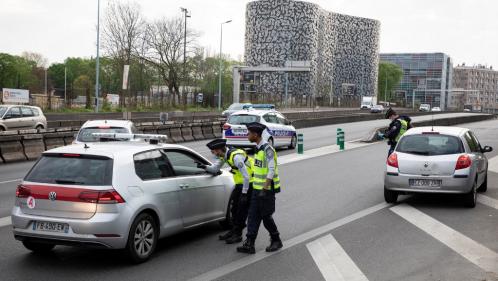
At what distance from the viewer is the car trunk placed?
38.1 feet

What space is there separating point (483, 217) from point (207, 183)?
5.12 m

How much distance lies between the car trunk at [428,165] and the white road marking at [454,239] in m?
0.72

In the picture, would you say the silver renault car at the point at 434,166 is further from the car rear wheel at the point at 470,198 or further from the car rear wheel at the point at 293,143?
the car rear wheel at the point at 293,143

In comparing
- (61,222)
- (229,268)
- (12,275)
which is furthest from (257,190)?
(12,275)

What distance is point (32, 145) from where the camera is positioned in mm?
22125

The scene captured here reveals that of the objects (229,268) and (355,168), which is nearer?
(229,268)

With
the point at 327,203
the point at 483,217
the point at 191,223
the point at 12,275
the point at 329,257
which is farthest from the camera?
Result: the point at 327,203

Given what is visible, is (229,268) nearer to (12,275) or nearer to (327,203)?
(12,275)

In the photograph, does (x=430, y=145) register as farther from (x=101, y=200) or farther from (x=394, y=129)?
(x=101, y=200)

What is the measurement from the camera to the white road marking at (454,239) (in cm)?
784

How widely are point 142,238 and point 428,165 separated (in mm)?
6216

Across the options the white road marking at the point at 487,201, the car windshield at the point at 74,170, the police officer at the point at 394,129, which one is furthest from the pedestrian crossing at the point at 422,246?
the police officer at the point at 394,129

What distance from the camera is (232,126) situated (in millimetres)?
24344

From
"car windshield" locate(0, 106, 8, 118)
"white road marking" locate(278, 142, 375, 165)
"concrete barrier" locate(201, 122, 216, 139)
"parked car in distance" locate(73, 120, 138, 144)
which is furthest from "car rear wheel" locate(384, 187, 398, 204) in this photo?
"concrete barrier" locate(201, 122, 216, 139)
